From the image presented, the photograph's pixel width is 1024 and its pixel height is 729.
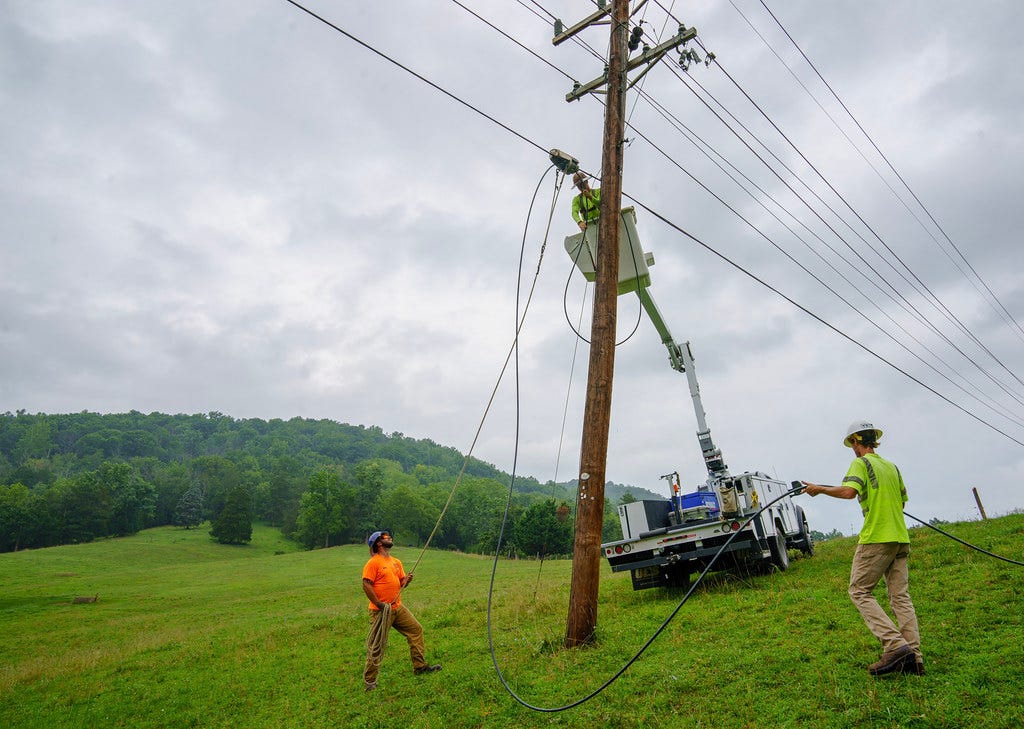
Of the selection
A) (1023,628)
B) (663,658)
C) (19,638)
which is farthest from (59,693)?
(19,638)

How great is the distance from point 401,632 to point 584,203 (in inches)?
272

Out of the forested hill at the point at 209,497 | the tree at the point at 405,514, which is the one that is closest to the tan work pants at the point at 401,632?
the forested hill at the point at 209,497

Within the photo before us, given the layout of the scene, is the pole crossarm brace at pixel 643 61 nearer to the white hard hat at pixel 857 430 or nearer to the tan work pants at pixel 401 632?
the white hard hat at pixel 857 430

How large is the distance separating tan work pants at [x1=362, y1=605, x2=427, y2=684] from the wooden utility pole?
1976 mm

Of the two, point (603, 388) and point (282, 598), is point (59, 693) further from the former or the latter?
point (282, 598)

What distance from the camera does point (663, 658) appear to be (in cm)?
604

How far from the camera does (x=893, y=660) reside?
4414mm

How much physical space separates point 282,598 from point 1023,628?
2957 centimetres

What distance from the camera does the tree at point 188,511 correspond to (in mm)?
97250

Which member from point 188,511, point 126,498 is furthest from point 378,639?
point 188,511

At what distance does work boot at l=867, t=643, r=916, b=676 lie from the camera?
173 inches

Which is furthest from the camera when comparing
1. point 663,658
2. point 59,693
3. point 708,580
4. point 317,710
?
point 708,580

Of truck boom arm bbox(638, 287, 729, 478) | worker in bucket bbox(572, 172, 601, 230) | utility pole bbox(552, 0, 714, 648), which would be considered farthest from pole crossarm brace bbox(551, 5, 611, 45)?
truck boom arm bbox(638, 287, 729, 478)

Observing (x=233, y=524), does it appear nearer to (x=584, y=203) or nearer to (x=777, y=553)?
(x=777, y=553)
